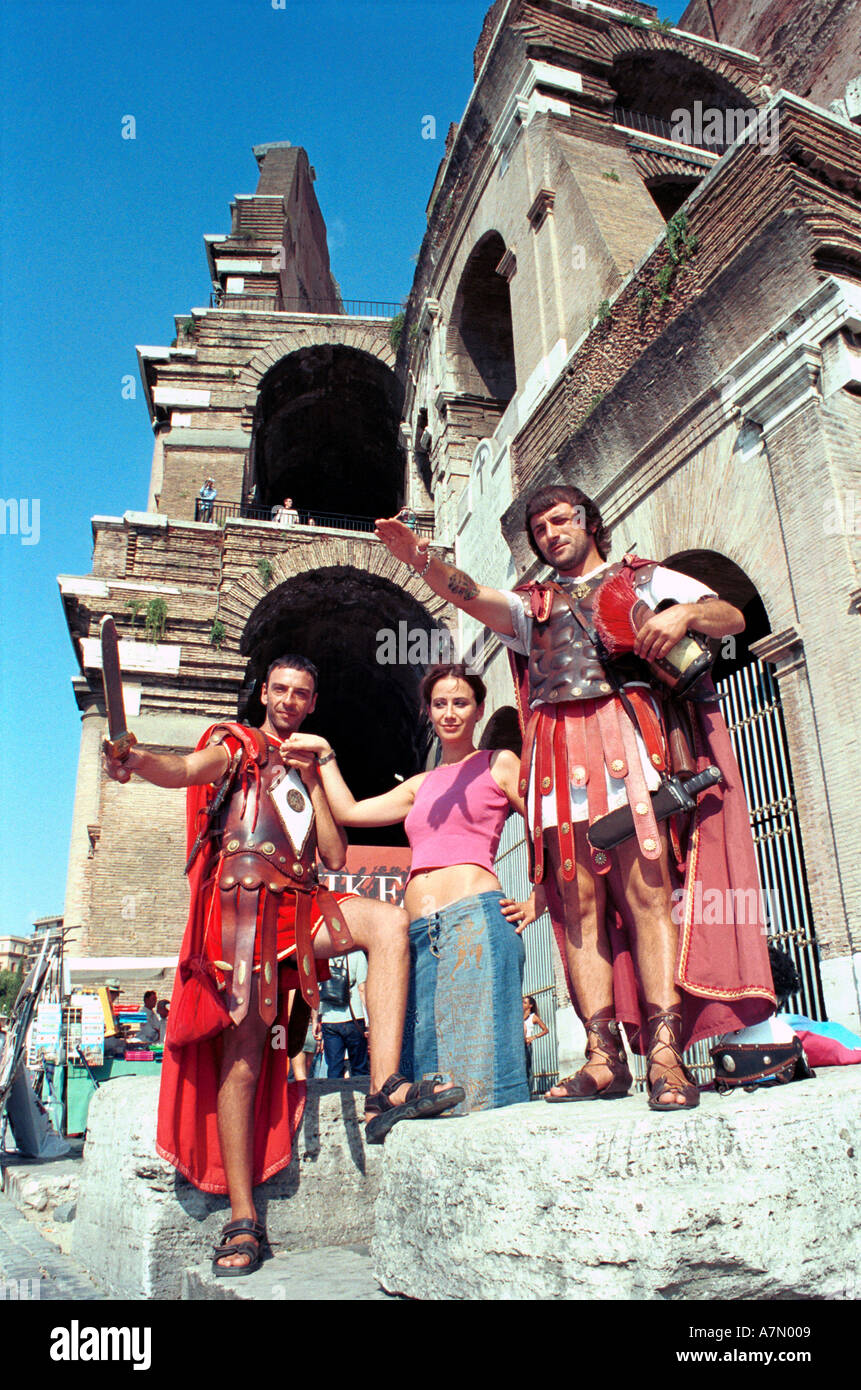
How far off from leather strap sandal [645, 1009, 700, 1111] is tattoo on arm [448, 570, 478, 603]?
1.16m

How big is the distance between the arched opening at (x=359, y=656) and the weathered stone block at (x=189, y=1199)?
29.0 feet

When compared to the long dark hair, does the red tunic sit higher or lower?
lower

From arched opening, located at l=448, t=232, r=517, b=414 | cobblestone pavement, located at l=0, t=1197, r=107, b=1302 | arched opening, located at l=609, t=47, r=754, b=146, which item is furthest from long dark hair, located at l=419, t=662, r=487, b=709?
arched opening, located at l=448, t=232, r=517, b=414

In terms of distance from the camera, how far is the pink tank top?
2797mm

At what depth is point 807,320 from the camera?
517cm

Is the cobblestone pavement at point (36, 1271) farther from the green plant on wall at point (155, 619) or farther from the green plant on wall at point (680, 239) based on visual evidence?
the green plant on wall at point (155, 619)

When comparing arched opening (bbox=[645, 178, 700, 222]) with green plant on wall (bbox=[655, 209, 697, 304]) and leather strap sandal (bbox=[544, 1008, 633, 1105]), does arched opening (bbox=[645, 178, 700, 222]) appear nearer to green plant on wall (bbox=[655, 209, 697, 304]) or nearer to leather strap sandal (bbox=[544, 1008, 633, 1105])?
green plant on wall (bbox=[655, 209, 697, 304])

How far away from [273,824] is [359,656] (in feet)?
43.1

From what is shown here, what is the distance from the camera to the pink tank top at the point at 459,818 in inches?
110

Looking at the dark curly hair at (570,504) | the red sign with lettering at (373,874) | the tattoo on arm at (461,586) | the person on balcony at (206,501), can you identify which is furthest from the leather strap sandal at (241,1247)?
the person on balcony at (206,501)
